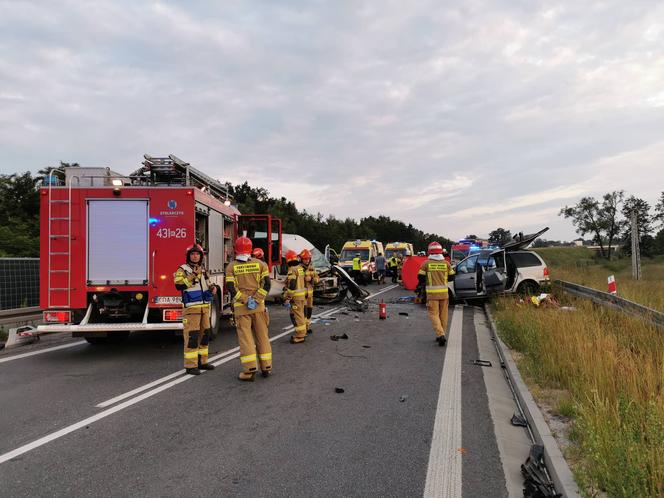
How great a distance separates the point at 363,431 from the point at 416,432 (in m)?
0.49

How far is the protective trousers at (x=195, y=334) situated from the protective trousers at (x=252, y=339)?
618 millimetres

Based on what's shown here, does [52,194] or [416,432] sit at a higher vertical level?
[52,194]

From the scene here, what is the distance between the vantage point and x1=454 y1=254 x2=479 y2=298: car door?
13.7 meters

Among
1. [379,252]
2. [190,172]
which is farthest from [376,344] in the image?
[379,252]

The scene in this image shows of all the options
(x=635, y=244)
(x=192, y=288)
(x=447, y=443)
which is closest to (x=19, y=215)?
(x=192, y=288)

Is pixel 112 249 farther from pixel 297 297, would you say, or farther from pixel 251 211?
pixel 251 211

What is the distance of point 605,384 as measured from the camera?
179 inches

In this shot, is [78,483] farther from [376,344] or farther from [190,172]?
[190,172]

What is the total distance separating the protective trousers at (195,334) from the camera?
20.5 feet

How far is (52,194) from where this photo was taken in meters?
7.29

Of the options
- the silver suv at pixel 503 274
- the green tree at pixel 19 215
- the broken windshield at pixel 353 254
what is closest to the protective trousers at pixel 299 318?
the silver suv at pixel 503 274

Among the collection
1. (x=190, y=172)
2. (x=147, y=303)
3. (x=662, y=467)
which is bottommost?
(x=662, y=467)

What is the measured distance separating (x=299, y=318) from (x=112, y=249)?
3.57m

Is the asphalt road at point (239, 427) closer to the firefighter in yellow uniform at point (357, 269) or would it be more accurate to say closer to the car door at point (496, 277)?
the car door at point (496, 277)
